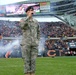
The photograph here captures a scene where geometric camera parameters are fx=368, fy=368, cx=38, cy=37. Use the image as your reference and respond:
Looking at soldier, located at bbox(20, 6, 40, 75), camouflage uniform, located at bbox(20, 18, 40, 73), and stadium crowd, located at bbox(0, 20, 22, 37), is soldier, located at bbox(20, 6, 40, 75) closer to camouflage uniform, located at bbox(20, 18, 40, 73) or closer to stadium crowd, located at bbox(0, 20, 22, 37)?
camouflage uniform, located at bbox(20, 18, 40, 73)

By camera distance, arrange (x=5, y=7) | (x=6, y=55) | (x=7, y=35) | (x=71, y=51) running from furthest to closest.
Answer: (x=5, y=7), (x=7, y=35), (x=71, y=51), (x=6, y=55)

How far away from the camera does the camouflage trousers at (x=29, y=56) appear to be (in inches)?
371

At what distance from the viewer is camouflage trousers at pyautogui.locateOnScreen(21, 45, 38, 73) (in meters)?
9.41

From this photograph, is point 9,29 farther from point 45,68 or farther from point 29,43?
point 29,43

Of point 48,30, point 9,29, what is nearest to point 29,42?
point 9,29

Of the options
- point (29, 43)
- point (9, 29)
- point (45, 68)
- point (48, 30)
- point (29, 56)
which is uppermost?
point (9, 29)

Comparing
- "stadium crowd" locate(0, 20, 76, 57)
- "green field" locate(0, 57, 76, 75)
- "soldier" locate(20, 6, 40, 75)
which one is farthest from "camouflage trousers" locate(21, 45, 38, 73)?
"stadium crowd" locate(0, 20, 76, 57)

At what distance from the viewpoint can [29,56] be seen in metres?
9.45

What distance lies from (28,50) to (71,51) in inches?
1291

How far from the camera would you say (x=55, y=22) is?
2530 inches

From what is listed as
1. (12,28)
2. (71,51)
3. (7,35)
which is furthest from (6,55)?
(12,28)

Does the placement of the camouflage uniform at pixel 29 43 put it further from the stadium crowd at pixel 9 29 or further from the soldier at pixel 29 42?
the stadium crowd at pixel 9 29

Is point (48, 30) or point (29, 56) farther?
point (48, 30)

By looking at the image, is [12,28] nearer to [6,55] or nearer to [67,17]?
[67,17]
